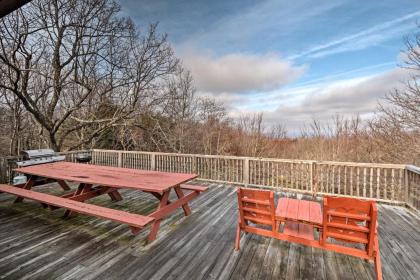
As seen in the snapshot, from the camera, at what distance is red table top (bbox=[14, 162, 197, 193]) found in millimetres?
2798

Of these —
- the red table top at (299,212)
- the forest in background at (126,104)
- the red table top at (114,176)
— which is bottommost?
the red table top at (299,212)

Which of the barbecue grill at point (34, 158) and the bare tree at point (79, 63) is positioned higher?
the bare tree at point (79, 63)

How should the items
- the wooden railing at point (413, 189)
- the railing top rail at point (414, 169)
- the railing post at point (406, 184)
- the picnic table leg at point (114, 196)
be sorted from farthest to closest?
the picnic table leg at point (114, 196)
the railing post at point (406, 184)
the wooden railing at point (413, 189)
the railing top rail at point (414, 169)

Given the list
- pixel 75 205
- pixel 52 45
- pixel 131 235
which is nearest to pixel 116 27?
pixel 52 45

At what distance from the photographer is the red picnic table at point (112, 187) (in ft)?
8.43

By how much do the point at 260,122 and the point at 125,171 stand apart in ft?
23.6

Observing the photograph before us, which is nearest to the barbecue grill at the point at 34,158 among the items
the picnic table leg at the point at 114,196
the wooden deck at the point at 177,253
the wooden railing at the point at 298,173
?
the wooden deck at the point at 177,253

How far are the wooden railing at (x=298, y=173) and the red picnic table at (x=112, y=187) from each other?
7.55 ft

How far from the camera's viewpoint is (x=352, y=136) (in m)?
7.17

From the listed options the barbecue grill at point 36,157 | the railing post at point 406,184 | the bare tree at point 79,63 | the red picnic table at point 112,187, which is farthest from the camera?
the bare tree at point 79,63

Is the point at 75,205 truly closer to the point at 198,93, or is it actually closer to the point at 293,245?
the point at 293,245

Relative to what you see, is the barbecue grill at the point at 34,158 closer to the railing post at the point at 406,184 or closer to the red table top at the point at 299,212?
the red table top at the point at 299,212

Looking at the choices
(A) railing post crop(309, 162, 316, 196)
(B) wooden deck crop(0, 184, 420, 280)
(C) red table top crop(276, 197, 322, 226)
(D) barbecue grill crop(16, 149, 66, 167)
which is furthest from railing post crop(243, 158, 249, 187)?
(D) barbecue grill crop(16, 149, 66, 167)

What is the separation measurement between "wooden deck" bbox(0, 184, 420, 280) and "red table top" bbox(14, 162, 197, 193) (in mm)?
697
